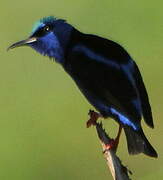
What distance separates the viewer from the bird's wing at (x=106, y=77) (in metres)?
4.83

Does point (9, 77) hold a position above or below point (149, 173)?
above

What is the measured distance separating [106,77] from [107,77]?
0.01 metres

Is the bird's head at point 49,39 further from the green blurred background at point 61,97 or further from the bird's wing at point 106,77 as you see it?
the green blurred background at point 61,97

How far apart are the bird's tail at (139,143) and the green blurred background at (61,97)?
2.31ft

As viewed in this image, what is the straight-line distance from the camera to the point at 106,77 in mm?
5016

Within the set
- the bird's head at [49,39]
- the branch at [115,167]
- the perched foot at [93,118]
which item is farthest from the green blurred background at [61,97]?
the branch at [115,167]

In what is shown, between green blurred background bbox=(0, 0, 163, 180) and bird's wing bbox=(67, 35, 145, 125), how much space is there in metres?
0.75

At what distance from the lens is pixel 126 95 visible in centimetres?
484

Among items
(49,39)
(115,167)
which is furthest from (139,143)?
(49,39)

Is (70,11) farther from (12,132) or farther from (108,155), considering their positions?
(108,155)

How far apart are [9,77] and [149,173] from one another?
154 cm

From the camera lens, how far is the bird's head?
5.40 m

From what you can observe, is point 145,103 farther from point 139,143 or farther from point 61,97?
point 61,97

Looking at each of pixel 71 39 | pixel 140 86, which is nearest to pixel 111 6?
pixel 71 39
